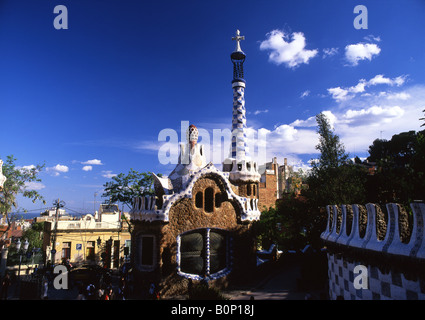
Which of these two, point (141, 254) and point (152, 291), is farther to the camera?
point (141, 254)

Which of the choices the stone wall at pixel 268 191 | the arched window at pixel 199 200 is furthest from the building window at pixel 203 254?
the stone wall at pixel 268 191

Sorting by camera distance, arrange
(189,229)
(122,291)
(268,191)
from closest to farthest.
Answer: (122,291) < (189,229) < (268,191)

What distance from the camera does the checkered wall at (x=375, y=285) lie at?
599 cm

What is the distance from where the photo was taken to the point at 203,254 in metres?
16.3

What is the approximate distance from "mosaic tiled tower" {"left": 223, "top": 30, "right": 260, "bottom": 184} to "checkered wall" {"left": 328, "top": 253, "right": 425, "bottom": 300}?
10616 millimetres

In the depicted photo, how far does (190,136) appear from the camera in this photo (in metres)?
19.4

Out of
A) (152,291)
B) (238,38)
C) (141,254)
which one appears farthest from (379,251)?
(238,38)

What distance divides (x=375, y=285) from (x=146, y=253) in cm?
1197

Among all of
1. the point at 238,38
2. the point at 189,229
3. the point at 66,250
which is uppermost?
the point at 238,38

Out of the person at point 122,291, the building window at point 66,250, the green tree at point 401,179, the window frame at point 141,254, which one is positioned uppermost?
the green tree at point 401,179

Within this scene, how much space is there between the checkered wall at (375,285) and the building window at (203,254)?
743 cm

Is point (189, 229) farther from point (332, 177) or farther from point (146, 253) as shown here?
point (332, 177)
